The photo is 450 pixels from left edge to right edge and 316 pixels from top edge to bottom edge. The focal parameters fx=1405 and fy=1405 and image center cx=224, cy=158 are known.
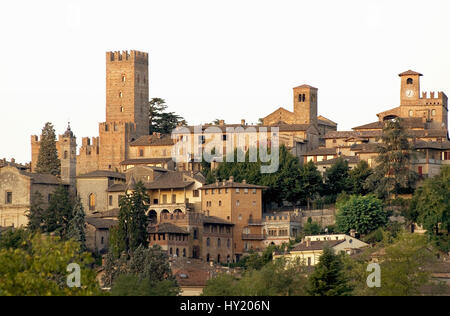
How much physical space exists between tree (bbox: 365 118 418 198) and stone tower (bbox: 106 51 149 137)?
2475 cm

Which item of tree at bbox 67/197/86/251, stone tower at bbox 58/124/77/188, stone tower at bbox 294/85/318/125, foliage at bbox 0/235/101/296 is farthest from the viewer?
stone tower at bbox 294/85/318/125

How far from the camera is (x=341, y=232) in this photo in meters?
87.9

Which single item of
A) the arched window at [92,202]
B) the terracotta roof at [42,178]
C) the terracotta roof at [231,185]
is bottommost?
the arched window at [92,202]

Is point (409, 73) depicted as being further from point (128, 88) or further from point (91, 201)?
point (91, 201)

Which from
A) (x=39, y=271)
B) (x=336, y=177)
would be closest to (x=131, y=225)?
(x=336, y=177)

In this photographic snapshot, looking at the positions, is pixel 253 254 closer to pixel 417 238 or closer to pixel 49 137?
pixel 417 238

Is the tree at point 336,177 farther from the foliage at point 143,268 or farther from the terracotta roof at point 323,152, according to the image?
the foliage at point 143,268

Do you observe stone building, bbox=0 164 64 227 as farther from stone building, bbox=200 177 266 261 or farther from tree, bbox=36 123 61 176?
stone building, bbox=200 177 266 261

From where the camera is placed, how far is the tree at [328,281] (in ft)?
196

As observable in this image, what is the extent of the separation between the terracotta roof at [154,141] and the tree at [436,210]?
24.9 meters

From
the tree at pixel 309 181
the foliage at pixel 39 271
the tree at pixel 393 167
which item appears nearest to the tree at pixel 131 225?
the tree at pixel 309 181

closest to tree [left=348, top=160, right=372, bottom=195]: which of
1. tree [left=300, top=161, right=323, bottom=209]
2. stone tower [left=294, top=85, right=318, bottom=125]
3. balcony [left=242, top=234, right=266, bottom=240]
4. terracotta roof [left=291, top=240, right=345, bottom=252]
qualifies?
tree [left=300, top=161, right=323, bottom=209]

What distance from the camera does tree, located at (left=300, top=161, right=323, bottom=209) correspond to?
94.1 m
